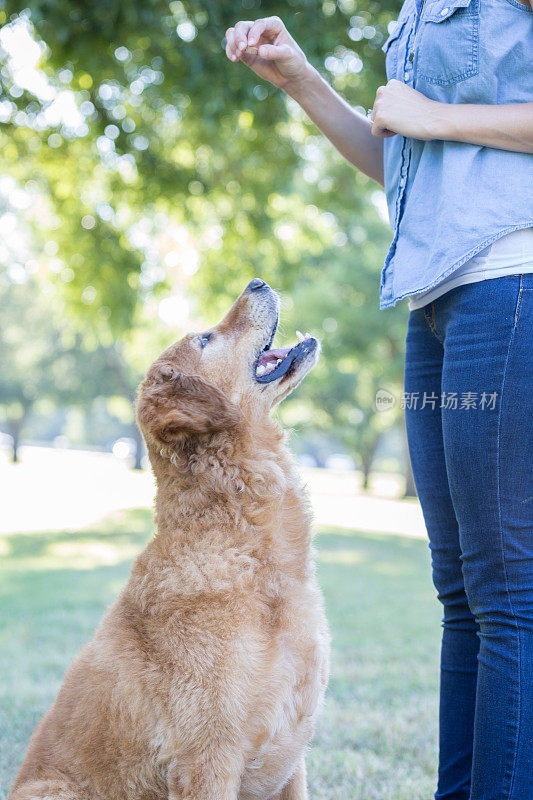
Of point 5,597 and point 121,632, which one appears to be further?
point 5,597

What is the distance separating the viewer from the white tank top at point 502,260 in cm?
193

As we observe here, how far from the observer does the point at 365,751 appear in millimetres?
3576

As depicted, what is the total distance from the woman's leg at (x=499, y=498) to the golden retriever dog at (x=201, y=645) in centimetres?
58

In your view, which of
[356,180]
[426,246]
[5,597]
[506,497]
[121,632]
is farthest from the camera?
[356,180]

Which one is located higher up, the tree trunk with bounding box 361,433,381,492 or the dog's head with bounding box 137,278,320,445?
the dog's head with bounding box 137,278,320,445

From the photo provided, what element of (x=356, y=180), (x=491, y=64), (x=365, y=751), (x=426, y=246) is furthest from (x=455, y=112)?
(x=356, y=180)

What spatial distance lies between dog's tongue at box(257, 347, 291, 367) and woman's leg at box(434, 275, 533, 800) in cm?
105

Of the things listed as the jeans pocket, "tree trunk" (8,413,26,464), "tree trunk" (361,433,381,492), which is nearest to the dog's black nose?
the jeans pocket

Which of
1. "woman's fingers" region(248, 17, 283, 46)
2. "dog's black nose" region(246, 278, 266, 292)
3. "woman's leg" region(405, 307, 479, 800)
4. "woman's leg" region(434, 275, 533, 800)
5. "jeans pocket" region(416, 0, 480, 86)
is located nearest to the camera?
"woman's leg" region(434, 275, 533, 800)

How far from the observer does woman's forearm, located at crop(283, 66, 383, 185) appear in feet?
9.07

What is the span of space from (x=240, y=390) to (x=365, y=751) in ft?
6.73

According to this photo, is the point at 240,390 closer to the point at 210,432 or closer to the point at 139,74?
the point at 210,432

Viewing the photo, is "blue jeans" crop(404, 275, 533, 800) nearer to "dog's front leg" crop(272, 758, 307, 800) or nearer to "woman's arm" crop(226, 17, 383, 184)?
"dog's front leg" crop(272, 758, 307, 800)

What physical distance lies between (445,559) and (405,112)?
4.68 feet
